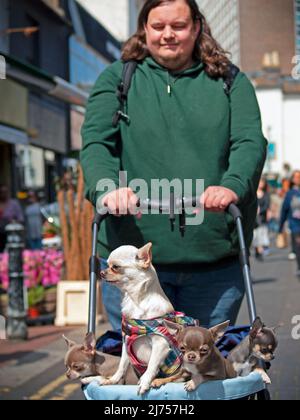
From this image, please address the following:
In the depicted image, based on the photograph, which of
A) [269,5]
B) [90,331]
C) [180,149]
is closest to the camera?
[90,331]

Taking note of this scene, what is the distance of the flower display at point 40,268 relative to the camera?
10070 mm

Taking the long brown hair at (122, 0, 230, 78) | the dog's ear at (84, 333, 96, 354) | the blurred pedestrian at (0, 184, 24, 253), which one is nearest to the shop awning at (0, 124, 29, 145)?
the blurred pedestrian at (0, 184, 24, 253)

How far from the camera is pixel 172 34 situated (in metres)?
2.80

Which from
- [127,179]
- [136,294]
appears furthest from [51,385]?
[136,294]

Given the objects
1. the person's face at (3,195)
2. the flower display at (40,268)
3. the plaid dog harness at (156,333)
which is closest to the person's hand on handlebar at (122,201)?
the plaid dog harness at (156,333)

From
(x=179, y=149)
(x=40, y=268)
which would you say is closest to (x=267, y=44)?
(x=179, y=149)

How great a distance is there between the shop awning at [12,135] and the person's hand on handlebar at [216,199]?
1530 centimetres

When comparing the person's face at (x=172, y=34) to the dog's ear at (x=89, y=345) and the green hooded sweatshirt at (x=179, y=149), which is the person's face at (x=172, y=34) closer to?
the green hooded sweatshirt at (x=179, y=149)

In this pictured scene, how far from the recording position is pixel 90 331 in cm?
250

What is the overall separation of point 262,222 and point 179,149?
1458 cm

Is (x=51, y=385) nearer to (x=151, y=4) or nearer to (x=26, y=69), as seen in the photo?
(x=151, y=4)

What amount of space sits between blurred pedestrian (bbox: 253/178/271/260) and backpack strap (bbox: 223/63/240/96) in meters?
12.2

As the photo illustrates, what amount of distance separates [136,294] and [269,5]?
4.57ft

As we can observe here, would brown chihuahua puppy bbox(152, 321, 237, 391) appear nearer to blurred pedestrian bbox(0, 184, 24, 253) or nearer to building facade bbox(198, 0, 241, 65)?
building facade bbox(198, 0, 241, 65)
